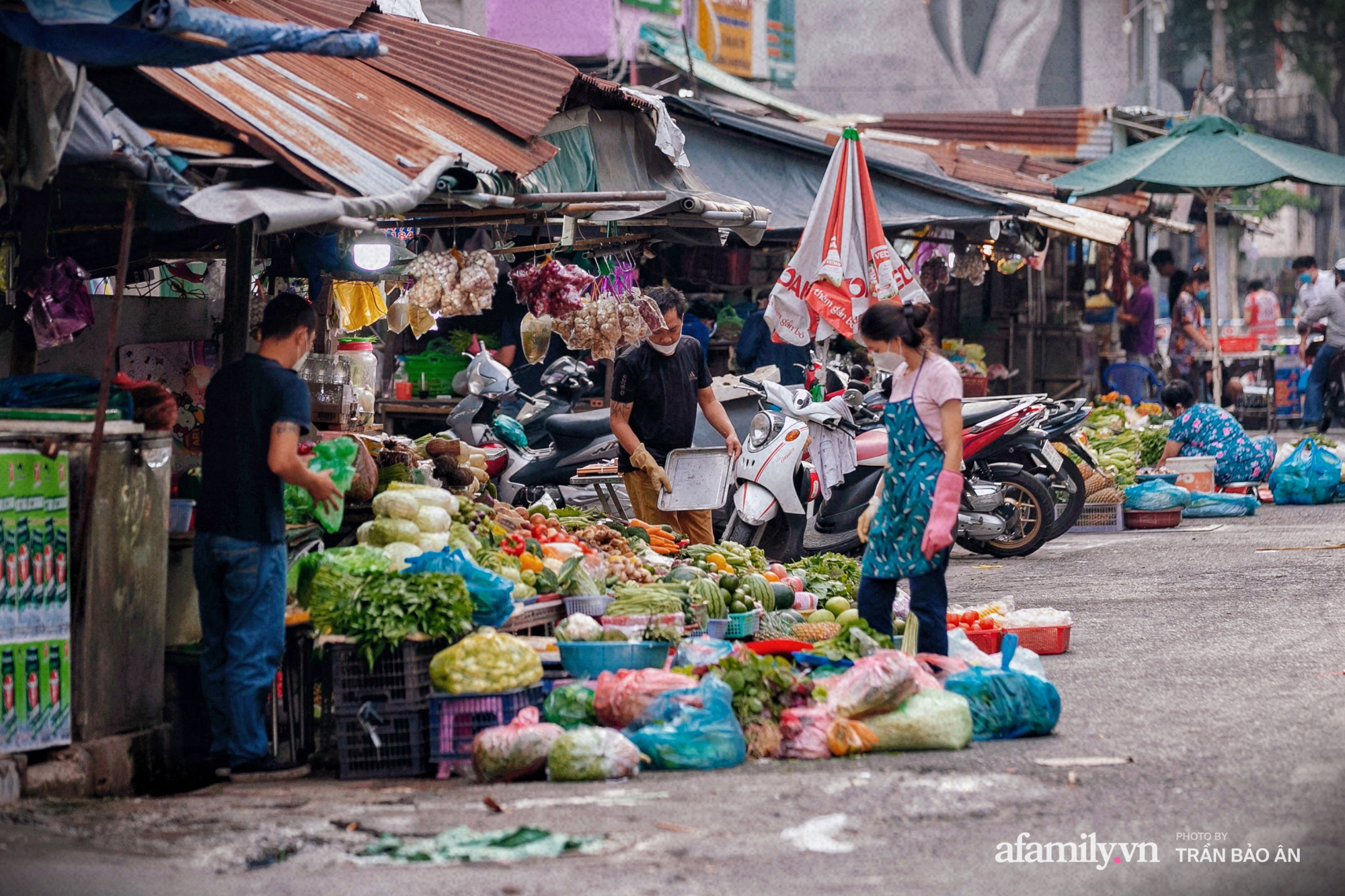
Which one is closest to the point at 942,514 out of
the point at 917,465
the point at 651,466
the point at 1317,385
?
the point at 917,465

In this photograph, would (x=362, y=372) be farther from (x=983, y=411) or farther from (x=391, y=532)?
(x=983, y=411)

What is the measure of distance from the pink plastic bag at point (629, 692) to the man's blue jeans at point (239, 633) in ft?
4.57

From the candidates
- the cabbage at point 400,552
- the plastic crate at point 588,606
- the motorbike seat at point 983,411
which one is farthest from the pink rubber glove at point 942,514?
the motorbike seat at point 983,411

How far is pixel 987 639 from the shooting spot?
8.34 m

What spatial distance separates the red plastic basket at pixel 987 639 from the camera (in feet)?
27.3

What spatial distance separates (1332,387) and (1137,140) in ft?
26.0

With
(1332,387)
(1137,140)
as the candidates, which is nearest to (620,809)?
(1332,387)

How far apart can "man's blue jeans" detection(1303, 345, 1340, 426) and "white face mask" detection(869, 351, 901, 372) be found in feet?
53.4

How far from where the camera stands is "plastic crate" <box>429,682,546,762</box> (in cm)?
619

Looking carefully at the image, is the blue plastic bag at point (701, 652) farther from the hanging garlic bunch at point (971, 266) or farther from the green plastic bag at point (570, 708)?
the hanging garlic bunch at point (971, 266)

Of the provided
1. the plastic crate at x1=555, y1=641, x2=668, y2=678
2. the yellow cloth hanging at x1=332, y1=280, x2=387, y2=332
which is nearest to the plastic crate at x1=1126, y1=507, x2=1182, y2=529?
the yellow cloth hanging at x1=332, y1=280, x2=387, y2=332

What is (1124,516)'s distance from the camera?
15.0 meters

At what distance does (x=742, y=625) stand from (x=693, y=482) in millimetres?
2043

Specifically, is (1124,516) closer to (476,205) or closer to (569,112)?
(569,112)
